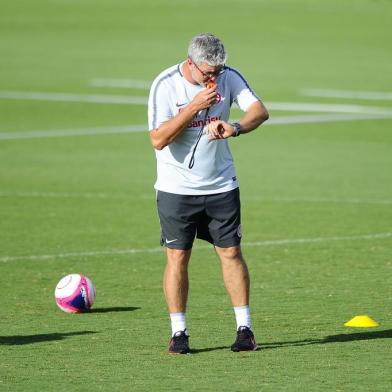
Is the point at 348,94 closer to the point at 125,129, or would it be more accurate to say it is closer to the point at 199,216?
the point at 125,129

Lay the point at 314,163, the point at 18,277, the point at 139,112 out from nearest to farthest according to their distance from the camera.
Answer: the point at 18,277 < the point at 314,163 < the point at 139,112

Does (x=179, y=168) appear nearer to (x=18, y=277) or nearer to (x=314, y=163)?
(x=18, y=277)

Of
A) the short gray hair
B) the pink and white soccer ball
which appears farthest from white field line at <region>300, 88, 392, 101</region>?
the short gray hair

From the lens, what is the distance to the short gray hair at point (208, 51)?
9.69 metres

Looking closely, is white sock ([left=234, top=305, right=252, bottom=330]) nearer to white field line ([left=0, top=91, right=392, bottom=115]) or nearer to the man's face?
the man's face

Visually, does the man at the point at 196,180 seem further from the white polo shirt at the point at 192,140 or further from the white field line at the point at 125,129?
the white field line at the point at 125,129

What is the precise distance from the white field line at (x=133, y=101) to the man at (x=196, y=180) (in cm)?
2028

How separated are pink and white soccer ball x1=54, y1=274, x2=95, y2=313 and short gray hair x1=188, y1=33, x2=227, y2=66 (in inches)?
123

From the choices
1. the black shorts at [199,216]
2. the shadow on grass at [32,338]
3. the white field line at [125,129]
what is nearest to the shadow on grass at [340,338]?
the black shorts at [199,216]

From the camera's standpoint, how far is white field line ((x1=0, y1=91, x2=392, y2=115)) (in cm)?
3083

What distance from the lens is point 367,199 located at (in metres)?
19.5

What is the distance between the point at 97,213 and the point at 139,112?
12.9 m

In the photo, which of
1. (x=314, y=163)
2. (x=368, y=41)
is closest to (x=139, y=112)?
(x=314, y=163)

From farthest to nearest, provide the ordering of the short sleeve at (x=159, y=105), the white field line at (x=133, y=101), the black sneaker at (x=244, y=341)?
the white field line at (x=133, y=101)
the black sneaker at (x=244, y=341)
the short sleeve at (x=159, y=105)
